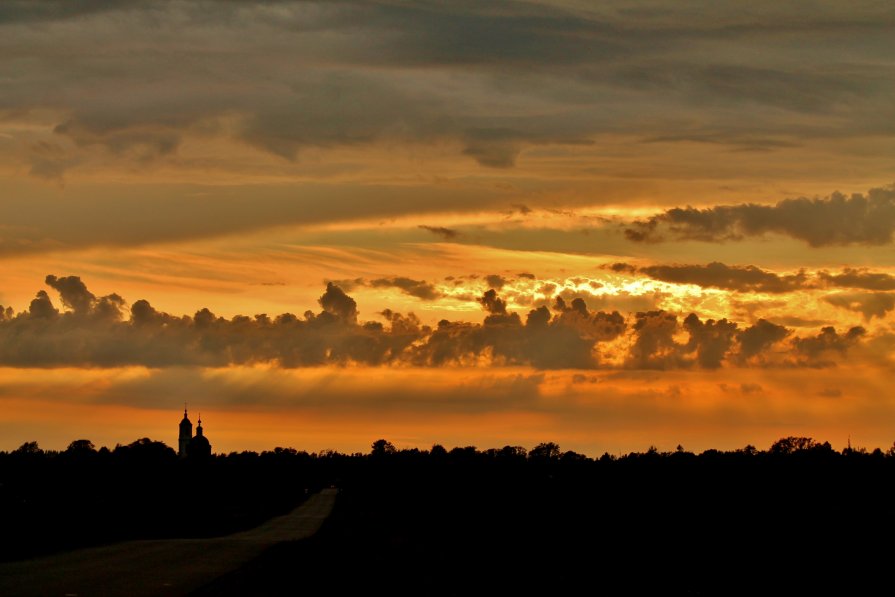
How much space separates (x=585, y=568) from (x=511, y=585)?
6.10 meters

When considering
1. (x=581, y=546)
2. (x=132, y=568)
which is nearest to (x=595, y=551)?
(x=581, y=546)

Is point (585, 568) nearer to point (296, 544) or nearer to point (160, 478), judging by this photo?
point (296, 544)

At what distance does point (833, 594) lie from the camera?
3325 cm

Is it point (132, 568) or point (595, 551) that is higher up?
point (595, 551)

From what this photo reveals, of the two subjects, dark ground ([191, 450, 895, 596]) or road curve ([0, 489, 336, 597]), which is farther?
dark ground ([191, 450, 895, 596])

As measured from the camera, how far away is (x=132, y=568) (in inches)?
1587

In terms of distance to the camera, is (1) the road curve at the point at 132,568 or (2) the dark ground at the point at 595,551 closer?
(1) the road curve at the point at 132,568

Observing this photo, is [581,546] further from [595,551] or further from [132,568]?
[132,568]

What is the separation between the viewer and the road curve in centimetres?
3306

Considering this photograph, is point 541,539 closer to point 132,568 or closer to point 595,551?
point 595,551

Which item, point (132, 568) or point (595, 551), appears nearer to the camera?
point (132, 568)

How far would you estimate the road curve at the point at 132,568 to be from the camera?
33062 millimetres

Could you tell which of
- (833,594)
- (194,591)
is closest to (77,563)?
(194,591)

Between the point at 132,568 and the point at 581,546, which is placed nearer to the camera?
the point at 132,568
